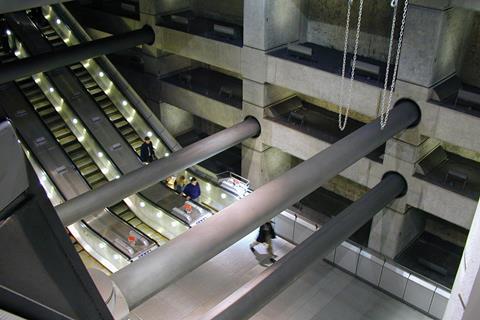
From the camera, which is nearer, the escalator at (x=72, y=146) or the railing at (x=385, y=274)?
the railing at (x=385, y=274)

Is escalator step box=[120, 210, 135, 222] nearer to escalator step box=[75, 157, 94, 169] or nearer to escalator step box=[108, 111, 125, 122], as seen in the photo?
escalator step box=[75, 157, 94, 169]

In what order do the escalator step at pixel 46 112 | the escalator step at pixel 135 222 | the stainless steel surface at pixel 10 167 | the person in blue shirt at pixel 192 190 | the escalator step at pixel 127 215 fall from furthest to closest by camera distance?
the escalator step at pixel 46 112 → the person in blue shirt at pixel 192 190 → the escalator step at pixel 127 215 → the escalator step at pixel 135 222 → the stainless steel surface at pixel 10 167

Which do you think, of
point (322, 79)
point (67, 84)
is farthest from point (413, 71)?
point (67, 84)

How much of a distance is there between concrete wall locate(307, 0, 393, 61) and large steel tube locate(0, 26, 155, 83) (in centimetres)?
615

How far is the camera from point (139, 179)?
40.0ft

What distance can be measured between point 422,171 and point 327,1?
5869mm

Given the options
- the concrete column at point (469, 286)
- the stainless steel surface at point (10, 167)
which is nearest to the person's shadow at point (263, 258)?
the concrete column at point (469, 286)

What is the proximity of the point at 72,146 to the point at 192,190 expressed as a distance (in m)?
4.40

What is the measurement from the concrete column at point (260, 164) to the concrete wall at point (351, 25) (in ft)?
12.9

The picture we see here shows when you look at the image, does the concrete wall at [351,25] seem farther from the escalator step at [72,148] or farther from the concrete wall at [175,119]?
the escalator step at [72,148]

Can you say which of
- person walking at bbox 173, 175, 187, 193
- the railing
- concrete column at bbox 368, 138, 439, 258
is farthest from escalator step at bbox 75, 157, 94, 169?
concrete column at bbox 368, 138, 439, 258

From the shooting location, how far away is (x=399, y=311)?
12406mm

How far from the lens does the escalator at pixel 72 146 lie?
1492 centimetres

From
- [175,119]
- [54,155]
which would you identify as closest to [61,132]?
[54,155]
